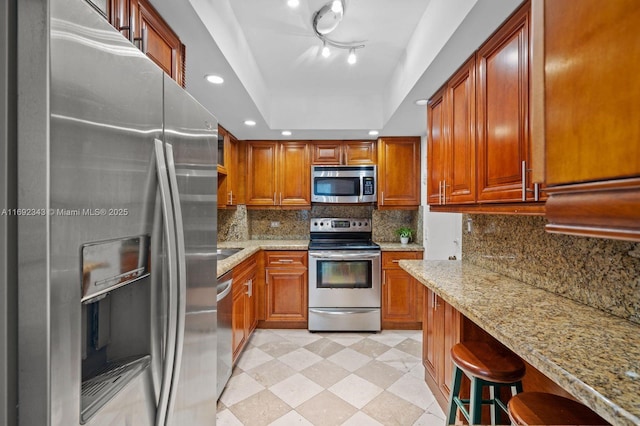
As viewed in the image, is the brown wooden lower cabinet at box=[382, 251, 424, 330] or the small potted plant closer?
the brown wooden lower cabinet at box=[382, 251, 424, 330]

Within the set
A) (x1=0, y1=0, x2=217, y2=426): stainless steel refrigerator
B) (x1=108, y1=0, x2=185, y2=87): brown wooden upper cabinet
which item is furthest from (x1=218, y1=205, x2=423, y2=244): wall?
(x1=0, y1=0, x2=217, y2=426): stainless steel refrigerator

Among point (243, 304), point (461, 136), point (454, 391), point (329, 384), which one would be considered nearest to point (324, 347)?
point (329, 384)

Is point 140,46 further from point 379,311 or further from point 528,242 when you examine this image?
point 379,311

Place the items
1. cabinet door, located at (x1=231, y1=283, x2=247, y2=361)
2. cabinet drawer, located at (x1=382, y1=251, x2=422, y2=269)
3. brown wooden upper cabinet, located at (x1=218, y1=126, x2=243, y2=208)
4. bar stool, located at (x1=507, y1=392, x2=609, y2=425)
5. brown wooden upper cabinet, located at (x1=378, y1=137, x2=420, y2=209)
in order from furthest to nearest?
brown wooden upper cabinet, located at (x1=378, y1=137, x2=420, y2=209)
cabinet drawer, located at (x1=382, y1=251, x2=422, y2=269)
brown wooden upper cabinet, located at (x1=218, y1=126, x2=243, y2=208)
cabinet door, located at (x1=231, y1=283, x2=247, y2=361)
bar stool, located at (x1=507, y1=392, x2=609, y2=425)

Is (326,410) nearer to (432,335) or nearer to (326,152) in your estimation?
(432,335)

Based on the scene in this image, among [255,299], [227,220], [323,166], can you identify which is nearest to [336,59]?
[323,166]

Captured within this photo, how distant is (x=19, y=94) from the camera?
0.51 m

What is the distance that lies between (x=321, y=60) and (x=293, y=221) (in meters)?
2.02

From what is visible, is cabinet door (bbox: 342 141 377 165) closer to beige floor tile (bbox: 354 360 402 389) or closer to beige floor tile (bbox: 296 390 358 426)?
beige floor tile (bbox: 354 360 402 389)

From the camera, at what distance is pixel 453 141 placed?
1.95m

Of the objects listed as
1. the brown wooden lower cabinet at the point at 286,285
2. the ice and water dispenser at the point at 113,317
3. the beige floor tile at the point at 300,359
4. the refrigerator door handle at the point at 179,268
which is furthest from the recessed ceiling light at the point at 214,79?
the beige floor tile at the point at 300,359

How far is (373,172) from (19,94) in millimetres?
3264

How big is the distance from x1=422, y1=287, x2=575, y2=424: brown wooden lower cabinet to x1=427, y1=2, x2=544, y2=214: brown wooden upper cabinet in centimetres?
66

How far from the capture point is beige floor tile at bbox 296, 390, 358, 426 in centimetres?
189
